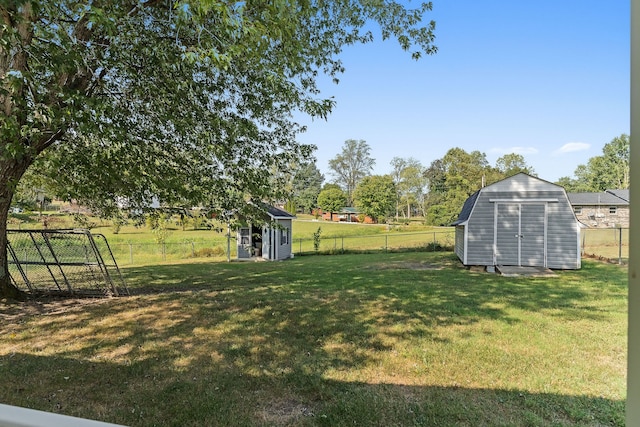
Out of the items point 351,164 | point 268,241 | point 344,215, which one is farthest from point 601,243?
point 344,215

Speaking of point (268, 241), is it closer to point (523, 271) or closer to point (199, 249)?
point (199, 249)

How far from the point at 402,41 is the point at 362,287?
16.8ft

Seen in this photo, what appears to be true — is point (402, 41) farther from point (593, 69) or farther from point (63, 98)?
point (63, 98)

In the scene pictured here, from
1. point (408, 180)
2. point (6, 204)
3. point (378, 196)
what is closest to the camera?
point (6, 204)

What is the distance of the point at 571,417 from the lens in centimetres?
263

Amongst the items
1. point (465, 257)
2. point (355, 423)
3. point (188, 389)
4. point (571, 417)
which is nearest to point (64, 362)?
point (188, 389)

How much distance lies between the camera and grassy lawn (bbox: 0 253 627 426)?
2676 mm

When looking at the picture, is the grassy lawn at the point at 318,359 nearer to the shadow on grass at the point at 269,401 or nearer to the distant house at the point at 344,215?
the shadow on grass at the point at 269,401

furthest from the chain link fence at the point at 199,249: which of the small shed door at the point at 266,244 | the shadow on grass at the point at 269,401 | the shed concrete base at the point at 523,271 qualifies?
the shadow on grass at the point at 269,401

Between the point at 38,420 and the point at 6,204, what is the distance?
20.5ft

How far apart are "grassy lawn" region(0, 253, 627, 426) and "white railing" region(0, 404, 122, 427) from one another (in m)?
2.03

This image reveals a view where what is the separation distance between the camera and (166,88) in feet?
14.1

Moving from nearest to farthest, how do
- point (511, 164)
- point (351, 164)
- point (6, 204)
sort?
point (6, 204)
point (511, 164)
point (351, 164)

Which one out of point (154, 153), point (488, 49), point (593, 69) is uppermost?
point (488, 49)
